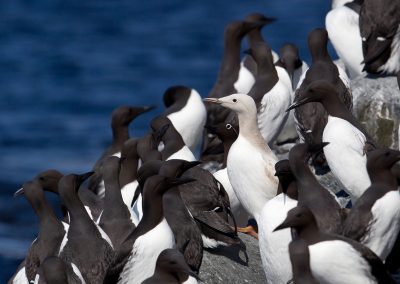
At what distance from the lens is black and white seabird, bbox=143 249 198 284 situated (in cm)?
836

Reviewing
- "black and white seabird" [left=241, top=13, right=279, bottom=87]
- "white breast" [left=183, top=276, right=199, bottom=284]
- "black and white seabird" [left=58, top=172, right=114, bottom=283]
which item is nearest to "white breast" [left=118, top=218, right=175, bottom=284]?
"black and white seabird" [left=58, top=172, right=114, bottom=283]

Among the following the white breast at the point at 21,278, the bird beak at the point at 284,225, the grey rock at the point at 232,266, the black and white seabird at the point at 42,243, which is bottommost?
the white breast at the point at 21,278

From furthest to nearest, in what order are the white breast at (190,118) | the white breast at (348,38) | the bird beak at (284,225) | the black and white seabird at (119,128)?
the white breast at (190,118), the white breast at (348,38), the black and white seabird at (119,128), the bird beak at (284,225)

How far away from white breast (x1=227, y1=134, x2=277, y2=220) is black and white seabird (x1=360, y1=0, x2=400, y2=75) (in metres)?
2.68

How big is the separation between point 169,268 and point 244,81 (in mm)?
7205

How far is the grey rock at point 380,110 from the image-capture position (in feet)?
41.3

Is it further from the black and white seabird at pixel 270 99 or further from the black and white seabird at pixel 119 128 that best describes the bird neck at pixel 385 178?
the black and white seabird at pixel 119 128

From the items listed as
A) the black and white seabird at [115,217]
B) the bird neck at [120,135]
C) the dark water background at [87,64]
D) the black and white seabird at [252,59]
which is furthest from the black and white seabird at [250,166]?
the dark water background at [87,64]

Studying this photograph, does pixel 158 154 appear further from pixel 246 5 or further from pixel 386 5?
pixel 246 5

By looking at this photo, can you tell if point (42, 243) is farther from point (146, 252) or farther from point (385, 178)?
point (385, 178)

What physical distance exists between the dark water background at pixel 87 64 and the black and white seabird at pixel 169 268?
882 cm

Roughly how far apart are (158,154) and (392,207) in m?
3.05

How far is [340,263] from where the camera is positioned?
840cm

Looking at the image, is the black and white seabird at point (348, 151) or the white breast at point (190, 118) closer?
the black and white seabird at point (348, 151)
